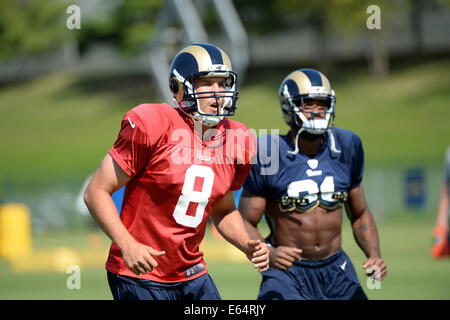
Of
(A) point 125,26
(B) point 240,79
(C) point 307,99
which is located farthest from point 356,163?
(A) point 125,26

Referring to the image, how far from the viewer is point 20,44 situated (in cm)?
5028

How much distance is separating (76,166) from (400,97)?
1767cm

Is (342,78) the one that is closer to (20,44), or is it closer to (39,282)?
(20,44)

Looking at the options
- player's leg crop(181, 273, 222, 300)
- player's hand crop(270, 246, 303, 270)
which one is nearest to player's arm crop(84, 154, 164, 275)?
player's leg crop(181, 273, 222, 300)

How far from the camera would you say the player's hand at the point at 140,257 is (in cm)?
399

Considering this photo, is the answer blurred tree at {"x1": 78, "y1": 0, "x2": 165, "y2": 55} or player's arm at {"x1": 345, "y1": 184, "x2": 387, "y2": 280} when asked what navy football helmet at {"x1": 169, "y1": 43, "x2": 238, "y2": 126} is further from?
blurred tree at {"x1": 78, "y1": 0, "x2": 165, "y2": 55}

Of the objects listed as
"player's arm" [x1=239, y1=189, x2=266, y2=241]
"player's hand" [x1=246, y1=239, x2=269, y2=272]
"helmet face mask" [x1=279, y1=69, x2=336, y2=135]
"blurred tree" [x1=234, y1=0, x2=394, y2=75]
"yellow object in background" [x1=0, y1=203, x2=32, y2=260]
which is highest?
"blurred tree" [x1=234, y1=0, x2=394, y2=75]

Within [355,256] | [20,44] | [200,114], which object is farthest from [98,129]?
[200,114]

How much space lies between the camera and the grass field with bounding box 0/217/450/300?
9539 millimetres

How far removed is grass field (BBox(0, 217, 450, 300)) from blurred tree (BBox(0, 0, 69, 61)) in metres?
34.7

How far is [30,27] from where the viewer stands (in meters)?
50.7

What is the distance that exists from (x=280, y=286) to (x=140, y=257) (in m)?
1.67

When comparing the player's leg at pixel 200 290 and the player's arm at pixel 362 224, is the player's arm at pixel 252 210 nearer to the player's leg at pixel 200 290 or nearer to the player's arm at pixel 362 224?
the player's arm at pixel 362 224

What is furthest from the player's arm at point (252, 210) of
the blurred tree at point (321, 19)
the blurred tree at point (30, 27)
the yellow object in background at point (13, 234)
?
the blurred tree at point (30, 27)
